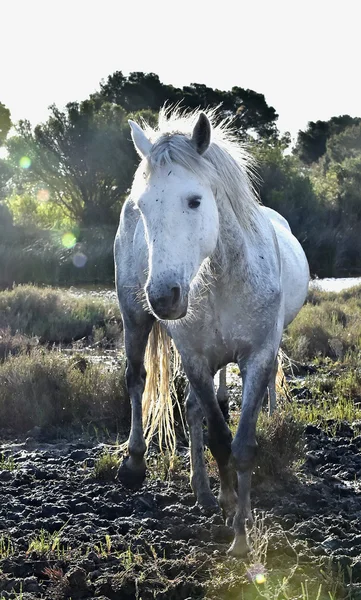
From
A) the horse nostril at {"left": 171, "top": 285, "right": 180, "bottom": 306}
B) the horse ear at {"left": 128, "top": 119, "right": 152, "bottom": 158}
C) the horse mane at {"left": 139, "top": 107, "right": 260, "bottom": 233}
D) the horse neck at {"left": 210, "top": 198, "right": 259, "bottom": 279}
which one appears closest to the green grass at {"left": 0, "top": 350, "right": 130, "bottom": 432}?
the horse neck at {"left": 210, "top": 198, "right": 259, "bottom": 279}

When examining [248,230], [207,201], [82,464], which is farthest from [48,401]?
[207,201]

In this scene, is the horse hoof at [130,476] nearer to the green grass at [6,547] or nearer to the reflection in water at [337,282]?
the green grass at [6,547]

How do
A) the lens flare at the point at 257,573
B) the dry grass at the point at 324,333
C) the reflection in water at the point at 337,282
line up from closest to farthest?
the lens flare at the point at 257,573 → the dry grass at the point at 324,333 → the reflection in water at the point at 337,282

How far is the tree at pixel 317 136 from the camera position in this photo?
68.8 metres

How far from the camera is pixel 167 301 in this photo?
309 centimetres

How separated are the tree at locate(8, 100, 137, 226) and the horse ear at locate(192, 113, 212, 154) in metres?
27.4

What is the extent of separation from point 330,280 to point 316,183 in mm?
14297

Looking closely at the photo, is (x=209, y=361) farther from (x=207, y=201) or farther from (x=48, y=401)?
(x=48, y=401)

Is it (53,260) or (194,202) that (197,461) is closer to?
(194,202)

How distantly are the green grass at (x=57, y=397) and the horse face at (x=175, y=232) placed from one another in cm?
342

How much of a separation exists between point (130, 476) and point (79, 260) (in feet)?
61.1

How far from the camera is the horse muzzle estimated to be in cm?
308

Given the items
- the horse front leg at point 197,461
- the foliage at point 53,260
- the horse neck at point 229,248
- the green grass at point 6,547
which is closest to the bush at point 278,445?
the horse front leg at point 197,461

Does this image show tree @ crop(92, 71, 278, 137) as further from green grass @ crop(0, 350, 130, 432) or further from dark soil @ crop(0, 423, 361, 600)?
dark soil @ crop(0, 423, 361, 600)
